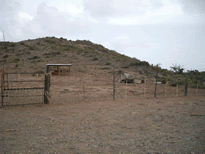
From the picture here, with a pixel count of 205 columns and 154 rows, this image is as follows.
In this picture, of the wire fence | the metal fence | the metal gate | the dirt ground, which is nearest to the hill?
the wire fence

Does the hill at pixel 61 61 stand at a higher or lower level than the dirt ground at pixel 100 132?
higher

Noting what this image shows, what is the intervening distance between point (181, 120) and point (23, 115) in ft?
18.8

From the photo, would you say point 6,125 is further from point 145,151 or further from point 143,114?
point 143,114

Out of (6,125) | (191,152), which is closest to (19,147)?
(6,125)

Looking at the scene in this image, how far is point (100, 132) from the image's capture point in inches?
179

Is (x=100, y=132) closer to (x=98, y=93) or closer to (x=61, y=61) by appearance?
(x=98, y=93)

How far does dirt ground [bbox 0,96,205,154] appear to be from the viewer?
360cm

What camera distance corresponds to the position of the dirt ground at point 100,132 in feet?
11.8

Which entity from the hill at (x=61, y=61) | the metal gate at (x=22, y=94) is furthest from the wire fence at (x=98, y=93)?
the hill at (x=61, y=61)

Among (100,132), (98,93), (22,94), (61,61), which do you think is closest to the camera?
(100,132)

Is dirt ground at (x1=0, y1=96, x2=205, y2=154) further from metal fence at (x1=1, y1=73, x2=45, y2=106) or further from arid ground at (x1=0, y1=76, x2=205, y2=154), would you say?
metal fence at (x1=1, y1=73, x2=45, y2=106)

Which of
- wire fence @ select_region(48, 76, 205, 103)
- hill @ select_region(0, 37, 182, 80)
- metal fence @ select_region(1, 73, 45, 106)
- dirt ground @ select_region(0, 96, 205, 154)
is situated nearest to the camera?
dirt ground @ select_region(0, 96, 205, 154)

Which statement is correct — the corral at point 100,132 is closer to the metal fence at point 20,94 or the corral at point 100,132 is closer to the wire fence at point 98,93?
the metal fence at point 20,94

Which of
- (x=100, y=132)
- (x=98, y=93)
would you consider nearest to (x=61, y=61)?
(x=98, y=93)
